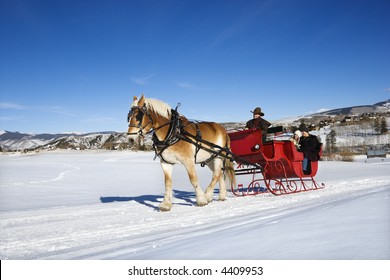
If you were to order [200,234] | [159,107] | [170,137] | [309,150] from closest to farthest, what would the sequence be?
[200,234] < [170,137] < [159,107] < [309,150]

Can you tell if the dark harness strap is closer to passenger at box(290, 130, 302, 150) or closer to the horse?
the horse

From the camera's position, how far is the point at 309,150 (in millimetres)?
9469

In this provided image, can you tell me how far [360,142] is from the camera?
56.4 m

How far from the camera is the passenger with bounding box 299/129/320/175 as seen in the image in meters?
9.47

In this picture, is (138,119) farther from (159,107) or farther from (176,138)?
(176,138)

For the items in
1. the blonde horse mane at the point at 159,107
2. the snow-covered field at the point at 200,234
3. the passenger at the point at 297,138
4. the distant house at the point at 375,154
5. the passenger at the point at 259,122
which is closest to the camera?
the snow-covered field at the point at 200,234

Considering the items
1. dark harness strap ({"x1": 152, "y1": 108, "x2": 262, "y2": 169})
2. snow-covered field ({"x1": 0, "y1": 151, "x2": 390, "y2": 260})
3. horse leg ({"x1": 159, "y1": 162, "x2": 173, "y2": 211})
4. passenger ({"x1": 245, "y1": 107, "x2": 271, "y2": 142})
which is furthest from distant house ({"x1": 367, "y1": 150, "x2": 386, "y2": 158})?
horse leg ({"x1": 159, "y1": 162, "x2": 173, "y2": 211})

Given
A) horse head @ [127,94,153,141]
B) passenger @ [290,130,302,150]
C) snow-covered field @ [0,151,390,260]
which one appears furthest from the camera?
passenger @ [290,130,302,150]

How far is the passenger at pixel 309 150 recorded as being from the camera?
9.47 meters

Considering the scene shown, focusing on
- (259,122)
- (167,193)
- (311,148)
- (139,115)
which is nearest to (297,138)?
(311,148)

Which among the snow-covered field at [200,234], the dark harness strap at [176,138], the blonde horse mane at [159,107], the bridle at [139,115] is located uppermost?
the blonde horse mane at [159,107]

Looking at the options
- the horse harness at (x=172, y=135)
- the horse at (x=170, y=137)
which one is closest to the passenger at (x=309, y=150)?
the horse at (x=170, y=137)

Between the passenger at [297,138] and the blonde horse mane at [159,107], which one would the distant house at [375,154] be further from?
the blonde horse mane at [159,107]
